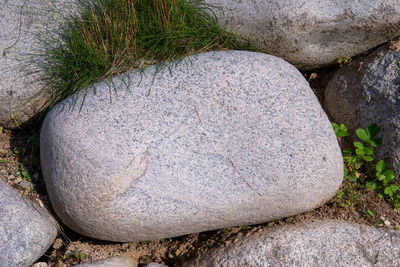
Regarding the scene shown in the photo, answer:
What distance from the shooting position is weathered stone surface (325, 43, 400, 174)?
289 centimetres

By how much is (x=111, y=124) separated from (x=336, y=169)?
147cm

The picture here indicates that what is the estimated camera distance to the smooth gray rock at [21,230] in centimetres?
249

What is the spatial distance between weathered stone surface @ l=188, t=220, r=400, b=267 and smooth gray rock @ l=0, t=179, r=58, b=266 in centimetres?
96

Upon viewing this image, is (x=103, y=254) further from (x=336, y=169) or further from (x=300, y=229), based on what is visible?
(x=336, y=169)

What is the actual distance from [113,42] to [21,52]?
2.21ft

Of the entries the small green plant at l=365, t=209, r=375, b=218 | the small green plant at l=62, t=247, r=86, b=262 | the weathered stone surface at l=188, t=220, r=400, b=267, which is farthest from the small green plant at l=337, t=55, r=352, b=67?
the small green plant at l=62, t=247, r=86, b=262

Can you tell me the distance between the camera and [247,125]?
102 inches

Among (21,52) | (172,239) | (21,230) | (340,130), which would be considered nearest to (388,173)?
(340,130)

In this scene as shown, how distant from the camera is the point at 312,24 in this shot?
3.06 meters

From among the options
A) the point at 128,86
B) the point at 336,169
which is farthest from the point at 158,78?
the point at 336,169

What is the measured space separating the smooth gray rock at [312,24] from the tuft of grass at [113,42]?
298mm

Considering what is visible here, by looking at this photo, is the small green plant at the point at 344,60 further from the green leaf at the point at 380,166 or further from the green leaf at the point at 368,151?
the green leaf at the point at 380,166

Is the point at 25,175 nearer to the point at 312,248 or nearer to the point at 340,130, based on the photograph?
the point at 312,248

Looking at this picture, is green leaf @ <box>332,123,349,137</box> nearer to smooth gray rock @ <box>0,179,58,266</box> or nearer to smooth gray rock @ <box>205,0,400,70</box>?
smooth gray rock @ <box>205,0,400,70</box>
